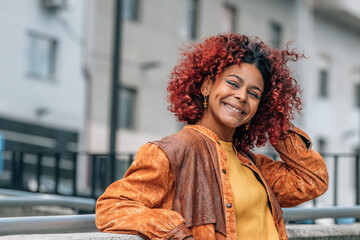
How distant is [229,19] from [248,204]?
73.2 feet

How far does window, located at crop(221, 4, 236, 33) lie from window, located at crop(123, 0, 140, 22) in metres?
4.11

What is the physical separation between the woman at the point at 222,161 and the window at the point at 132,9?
17826mm

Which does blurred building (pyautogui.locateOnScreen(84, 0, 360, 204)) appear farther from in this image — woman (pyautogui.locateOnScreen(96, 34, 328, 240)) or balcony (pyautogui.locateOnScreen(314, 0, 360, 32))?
woman (pyautogui.locateOnScreen(96, 34, 328, 240))

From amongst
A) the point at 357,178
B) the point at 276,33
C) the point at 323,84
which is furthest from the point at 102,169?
the point at 323,84

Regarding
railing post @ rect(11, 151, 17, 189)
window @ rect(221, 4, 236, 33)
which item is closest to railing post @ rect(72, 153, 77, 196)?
railing post @ rect(11, 151, 17, 189)

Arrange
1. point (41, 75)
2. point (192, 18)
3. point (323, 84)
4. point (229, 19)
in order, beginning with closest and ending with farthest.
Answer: point (41, 75) < point (192, 18) < point (229, 19) < point (323, 84)

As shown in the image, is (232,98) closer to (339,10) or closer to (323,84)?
(339,10)

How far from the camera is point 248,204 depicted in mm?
2768

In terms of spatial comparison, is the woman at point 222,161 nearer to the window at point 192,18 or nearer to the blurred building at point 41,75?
the blurred building at point 41,75

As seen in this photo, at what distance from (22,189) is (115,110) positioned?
2522mm

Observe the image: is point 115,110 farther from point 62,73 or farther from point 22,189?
point 62,73

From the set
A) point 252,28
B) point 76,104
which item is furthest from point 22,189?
point 252,28

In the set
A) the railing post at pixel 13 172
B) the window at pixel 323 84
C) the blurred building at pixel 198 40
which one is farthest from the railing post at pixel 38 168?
the window at pixel 323 84

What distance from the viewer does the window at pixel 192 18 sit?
2278cm
